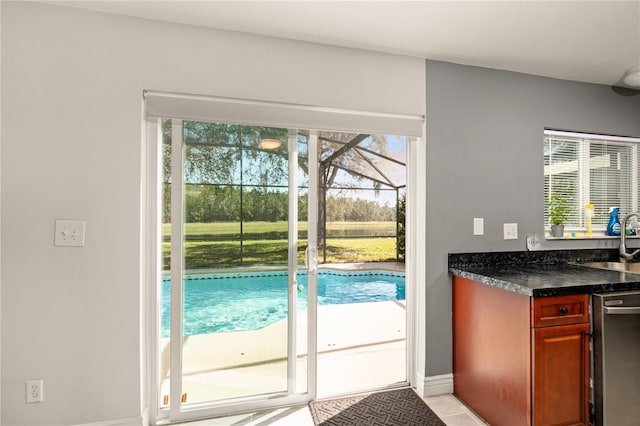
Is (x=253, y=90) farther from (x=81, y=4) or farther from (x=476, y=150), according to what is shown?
(x=476, y=150)

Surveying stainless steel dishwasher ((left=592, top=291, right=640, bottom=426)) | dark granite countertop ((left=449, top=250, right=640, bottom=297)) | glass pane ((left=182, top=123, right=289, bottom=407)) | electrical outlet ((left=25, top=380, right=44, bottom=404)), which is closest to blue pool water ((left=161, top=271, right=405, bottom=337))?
glass pane ((left=182, top=123, right=289, bottom=407))

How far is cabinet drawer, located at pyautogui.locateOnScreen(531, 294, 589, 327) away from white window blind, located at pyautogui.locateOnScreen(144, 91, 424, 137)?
130 cm

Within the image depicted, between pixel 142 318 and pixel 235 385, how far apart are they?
2.46ft

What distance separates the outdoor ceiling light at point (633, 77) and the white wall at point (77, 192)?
294 cm

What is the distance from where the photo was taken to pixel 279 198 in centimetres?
226

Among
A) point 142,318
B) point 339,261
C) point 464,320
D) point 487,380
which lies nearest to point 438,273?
point 464,320

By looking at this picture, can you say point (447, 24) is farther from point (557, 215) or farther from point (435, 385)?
point (435, 385)

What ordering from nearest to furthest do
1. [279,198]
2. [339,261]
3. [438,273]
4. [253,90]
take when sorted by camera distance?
1. [253,90]
2. [279,198]
3. [438,273]
4. [339,261]

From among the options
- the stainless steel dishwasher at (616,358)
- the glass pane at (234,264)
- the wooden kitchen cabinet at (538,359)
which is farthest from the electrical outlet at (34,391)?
the stainless steel dishwasher at (616,358)

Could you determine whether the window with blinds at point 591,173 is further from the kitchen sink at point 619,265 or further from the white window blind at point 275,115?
the white window blind at point 275,115

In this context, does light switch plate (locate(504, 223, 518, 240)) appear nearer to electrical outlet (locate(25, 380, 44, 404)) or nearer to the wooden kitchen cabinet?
the wooden kitchen cabinet

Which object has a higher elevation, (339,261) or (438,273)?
(438,273)

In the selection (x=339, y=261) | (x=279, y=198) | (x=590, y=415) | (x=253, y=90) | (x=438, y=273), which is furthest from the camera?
(x=339, y=261)

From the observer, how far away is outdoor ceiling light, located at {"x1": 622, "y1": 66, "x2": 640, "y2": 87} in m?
2.42
